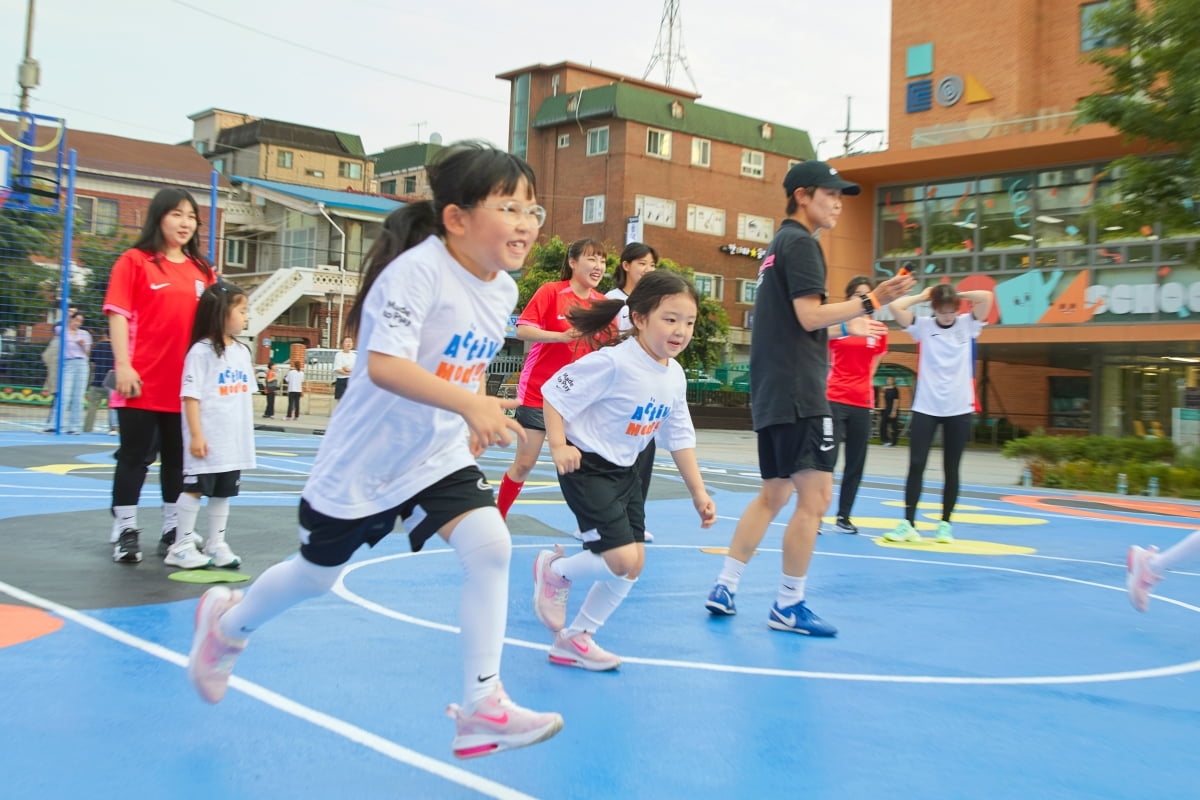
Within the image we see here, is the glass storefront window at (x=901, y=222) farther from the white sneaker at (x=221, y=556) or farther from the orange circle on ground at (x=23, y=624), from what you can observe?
the orange circle on ground at (x=23, y=624)

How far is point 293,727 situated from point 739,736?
4.50ft

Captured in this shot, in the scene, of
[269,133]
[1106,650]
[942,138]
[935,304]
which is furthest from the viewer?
[269,133]

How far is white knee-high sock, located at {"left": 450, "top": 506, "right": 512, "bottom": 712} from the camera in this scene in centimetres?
274

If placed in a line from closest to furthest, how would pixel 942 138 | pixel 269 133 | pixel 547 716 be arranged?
pixel 547 716, pixel 942 138, pixel 269 133

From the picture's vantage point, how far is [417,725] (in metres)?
3.11

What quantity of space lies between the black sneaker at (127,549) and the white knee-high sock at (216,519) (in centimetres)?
40

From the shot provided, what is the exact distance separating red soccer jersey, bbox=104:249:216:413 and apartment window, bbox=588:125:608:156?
41952 millimetres

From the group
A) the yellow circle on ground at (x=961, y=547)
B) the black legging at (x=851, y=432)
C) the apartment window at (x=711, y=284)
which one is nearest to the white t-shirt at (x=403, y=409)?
the yellow circle on ground at (x=961, y=547)

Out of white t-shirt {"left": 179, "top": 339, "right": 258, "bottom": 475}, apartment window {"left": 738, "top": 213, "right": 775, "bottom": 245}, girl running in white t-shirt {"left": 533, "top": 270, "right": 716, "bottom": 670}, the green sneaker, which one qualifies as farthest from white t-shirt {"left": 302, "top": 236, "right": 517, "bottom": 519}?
apartment window {"left": 738, "top": 213, "right": 775, "bottom": 245}

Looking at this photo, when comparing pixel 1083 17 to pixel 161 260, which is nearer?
pixel 161 260

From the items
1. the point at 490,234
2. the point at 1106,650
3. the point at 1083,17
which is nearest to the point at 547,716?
the point at 490,234

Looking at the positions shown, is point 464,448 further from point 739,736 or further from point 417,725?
point 739,736

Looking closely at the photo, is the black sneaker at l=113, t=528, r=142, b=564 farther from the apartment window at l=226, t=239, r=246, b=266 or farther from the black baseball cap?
the apartment window at l=226, t=239, r=246, b=266

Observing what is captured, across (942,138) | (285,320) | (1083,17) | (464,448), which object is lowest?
(464,448)
